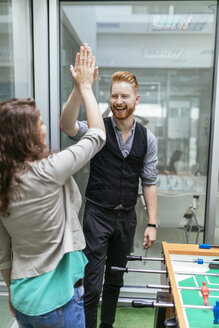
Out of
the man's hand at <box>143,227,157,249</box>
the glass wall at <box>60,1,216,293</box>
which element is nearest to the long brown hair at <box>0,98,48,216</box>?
the man's hand at <box>143,227,157,249</box>

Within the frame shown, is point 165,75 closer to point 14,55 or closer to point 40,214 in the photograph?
point 14,55

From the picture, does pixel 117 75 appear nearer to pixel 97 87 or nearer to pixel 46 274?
pixel 46 274

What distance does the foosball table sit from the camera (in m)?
Answer: 1.03

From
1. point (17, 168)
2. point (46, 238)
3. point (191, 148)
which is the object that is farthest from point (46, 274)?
point (191, 148)

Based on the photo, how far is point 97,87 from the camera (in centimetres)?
323

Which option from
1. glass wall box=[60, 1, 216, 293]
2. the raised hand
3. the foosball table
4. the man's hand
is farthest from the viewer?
glass wall box=[60, 1, 216, 293]

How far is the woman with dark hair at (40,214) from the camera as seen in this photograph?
934 mm

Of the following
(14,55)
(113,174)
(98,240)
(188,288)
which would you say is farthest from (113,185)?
(14,55)

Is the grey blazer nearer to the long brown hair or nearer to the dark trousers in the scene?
the long brown hair

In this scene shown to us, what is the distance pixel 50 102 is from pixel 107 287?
131 cm

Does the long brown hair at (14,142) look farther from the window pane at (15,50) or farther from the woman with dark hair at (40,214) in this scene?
the window pane at (15,50)

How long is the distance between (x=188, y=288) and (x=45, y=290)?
58 centimetres

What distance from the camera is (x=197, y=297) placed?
1.19 meters

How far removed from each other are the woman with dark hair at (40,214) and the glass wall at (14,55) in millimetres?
743
